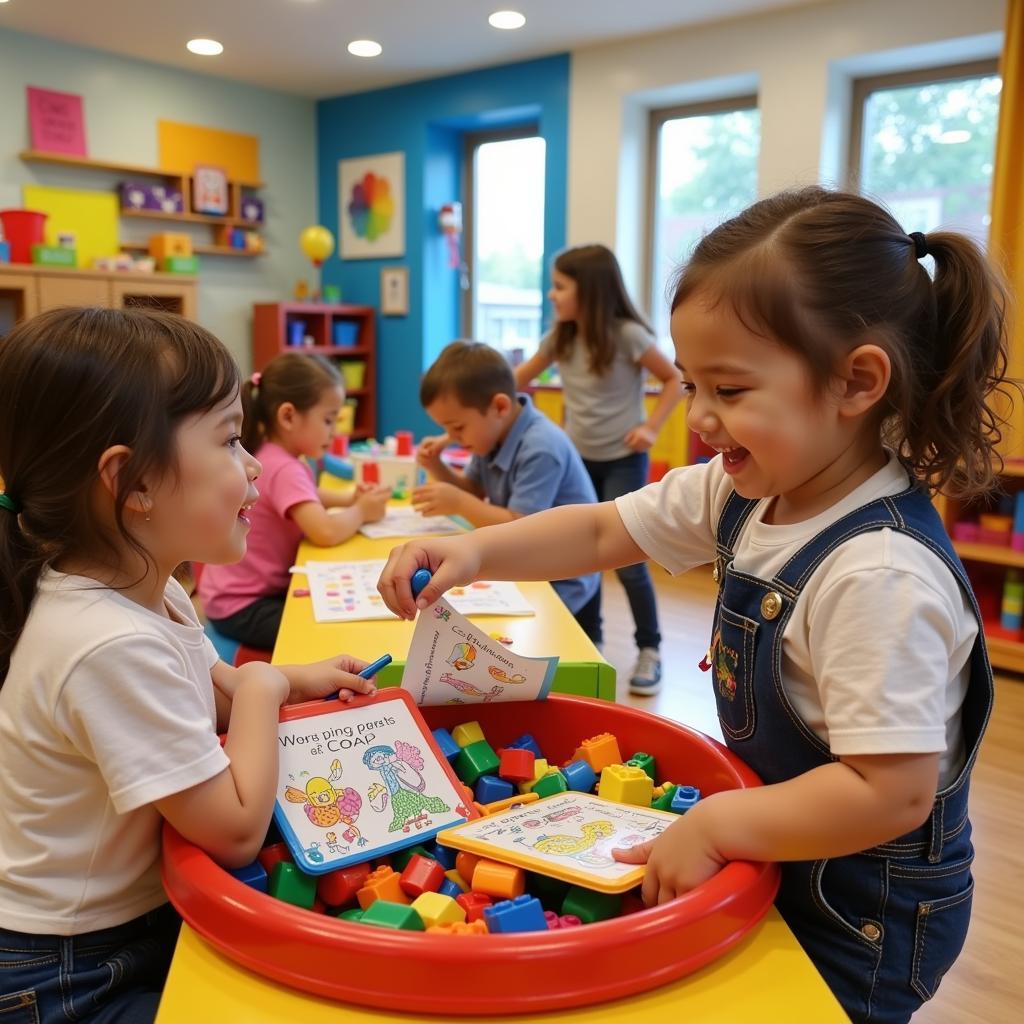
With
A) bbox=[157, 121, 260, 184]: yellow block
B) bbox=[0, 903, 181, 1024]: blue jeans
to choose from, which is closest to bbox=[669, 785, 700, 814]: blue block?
bbox=[0, 903, 181, 1024]: blue jeans

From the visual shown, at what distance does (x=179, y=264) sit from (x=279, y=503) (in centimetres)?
347

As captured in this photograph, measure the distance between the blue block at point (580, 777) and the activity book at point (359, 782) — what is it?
0.10 meters

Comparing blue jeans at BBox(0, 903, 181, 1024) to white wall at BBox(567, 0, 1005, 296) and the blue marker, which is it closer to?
the blue marker

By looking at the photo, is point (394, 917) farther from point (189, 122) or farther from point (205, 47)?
point (189, 122)

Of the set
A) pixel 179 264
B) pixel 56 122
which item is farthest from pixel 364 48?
pixel 56 122

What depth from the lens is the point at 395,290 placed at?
5656 millimetres

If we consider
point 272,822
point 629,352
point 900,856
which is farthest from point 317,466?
point 900,856

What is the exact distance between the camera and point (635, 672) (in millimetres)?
2961

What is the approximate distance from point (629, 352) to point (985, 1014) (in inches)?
79.9

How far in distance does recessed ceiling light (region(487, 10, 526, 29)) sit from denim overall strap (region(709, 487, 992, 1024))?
4046 millimetres

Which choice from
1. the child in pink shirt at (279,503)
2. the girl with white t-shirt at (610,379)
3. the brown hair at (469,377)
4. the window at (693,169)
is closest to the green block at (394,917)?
the child in pink shirt at (279,503)

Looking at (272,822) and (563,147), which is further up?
(563,147)

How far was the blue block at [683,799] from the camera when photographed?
0.85m

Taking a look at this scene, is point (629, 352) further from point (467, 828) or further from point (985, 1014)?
point (467, 828)
